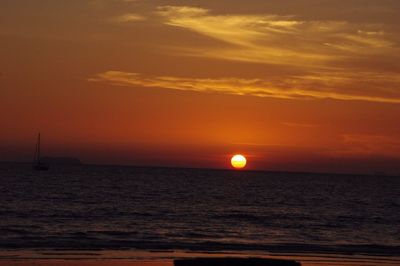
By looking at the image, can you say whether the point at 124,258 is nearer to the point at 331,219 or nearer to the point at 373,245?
the point at 373,245

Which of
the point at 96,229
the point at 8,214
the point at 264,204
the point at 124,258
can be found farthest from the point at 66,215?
the point at 264,204

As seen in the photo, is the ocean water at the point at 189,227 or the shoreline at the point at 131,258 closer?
the shoreline at the point at 131,258

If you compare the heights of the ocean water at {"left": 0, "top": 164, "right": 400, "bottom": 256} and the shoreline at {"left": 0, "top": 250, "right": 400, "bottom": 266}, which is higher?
the ocean water at {"left": 0, "top": 164, "right": 400, "bottom": 256}

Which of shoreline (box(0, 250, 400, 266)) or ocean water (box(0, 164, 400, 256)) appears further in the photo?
ocean water (box(0, 164, 400, 256))

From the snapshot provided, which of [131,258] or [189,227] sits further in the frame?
[189,227]

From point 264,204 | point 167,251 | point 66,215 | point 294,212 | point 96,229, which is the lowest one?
point 167,251

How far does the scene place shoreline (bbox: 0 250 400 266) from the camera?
105ft

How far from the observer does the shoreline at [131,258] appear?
31.9 metres

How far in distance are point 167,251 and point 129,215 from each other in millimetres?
28492

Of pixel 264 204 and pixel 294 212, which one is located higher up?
pixel 264 204

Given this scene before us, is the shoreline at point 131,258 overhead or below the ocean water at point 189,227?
below

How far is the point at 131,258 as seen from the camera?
34.3 metres

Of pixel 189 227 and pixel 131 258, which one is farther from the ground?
pixel 189 227

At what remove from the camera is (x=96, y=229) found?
169 feet
